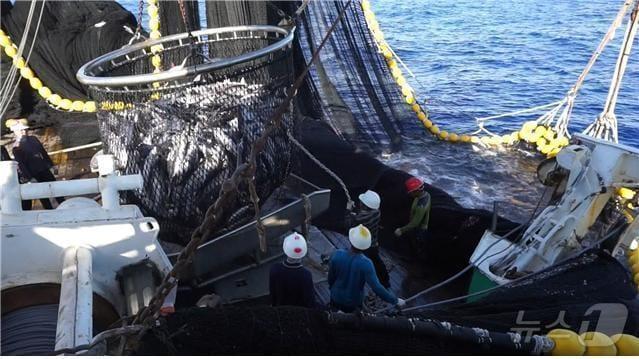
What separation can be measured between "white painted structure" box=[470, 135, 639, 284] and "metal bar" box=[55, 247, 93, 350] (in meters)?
3.28

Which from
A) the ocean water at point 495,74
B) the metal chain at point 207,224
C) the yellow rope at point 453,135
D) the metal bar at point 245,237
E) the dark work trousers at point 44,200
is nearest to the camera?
the metal chain at point 207,224

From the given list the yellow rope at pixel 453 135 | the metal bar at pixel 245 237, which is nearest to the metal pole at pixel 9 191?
the metal bar at pixel 245 237

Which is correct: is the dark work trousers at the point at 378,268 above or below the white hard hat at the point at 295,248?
below

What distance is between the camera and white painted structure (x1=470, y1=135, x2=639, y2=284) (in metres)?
Answer: 4.35

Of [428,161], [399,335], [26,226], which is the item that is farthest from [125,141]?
[428,161]

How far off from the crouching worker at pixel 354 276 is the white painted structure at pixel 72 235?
4.29 feet

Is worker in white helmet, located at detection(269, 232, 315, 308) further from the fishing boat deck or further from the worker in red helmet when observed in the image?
the worker in red helmet

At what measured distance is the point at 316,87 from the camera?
24.5 ft

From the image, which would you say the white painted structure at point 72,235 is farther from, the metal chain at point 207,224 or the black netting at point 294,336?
the metal chain at point 207,224

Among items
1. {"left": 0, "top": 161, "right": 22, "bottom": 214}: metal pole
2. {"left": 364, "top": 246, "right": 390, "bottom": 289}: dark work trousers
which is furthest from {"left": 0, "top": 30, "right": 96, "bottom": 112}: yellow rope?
{"left": 0, "top": 161, "right": 22, "bottom": 214}: metal pole

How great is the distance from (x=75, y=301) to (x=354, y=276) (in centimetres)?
181

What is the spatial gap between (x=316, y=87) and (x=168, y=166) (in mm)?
3980

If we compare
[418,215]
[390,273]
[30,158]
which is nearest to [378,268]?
[390,273]

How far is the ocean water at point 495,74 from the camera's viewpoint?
8242 mm
